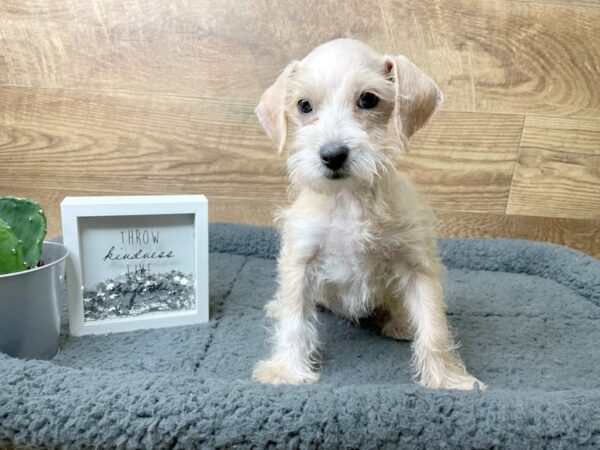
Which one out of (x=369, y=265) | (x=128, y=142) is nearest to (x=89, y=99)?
(x=128, y=142)

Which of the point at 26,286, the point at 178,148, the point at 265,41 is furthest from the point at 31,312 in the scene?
the point at 265,41

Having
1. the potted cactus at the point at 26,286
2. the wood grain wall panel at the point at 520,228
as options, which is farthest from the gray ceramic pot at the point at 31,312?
the wood grain wall panel at the point at 520,228

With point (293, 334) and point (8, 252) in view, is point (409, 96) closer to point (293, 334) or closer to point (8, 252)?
point (293, 334)

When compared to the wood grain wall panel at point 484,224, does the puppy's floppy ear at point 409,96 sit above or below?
above

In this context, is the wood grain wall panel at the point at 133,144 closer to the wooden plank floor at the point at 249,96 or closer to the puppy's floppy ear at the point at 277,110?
the wooden plank floor at the point at 249,96

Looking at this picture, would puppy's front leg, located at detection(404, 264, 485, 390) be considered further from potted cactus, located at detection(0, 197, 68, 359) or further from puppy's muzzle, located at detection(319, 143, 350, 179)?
potted cactus, located at detection(0, 197, 68, 359)

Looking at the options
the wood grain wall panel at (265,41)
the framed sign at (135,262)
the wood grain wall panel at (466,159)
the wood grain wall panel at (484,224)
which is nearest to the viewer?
the framed sign at (135,262)

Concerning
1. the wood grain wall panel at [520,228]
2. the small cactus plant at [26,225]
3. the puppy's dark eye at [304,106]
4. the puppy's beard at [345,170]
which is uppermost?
the puppy's dark eye at [304,106]
